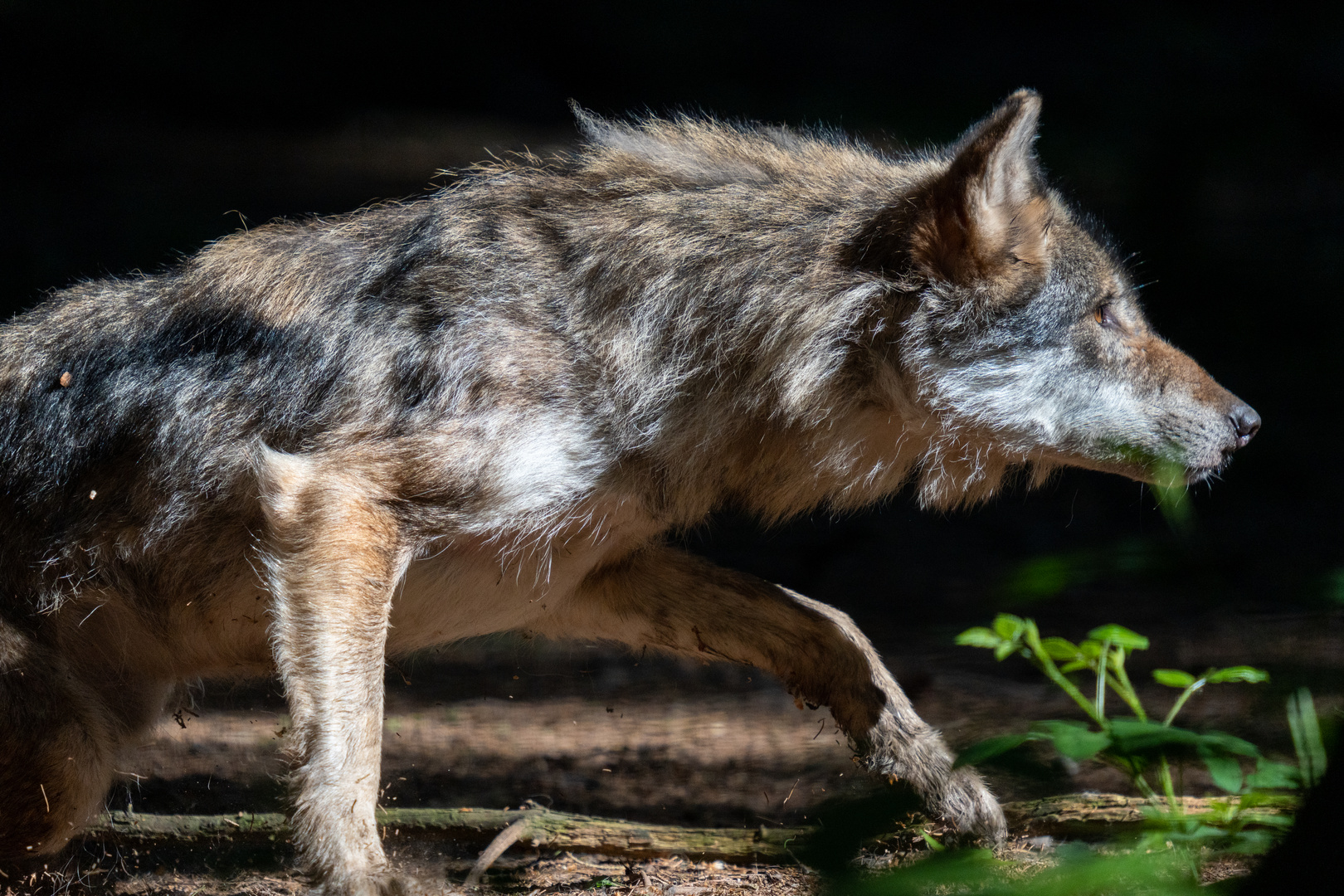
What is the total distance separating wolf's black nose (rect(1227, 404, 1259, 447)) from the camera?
340 centimetres

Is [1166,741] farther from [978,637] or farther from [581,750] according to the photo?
[581,750]

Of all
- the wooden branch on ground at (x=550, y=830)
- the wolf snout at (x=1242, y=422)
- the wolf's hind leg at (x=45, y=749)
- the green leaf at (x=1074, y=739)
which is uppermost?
the wolf snout at (x=1242, y=422)

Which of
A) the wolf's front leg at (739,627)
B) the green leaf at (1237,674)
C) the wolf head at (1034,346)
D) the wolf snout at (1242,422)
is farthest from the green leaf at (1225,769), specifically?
the wolf's front leg at (739,627)

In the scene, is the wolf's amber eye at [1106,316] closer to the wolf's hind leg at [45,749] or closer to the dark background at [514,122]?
the dark background at [514,122]

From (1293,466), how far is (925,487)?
118 cm

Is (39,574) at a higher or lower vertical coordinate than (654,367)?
lower

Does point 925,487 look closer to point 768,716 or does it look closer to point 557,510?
point 557,510

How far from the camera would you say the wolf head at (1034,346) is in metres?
3.16

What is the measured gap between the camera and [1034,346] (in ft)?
10.8

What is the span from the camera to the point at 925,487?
3.65 meters

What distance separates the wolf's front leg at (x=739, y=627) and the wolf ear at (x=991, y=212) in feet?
4.58

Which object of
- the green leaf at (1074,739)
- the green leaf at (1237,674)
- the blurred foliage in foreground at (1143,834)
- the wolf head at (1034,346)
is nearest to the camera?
the blurred foliage in foreground at (1143,834)

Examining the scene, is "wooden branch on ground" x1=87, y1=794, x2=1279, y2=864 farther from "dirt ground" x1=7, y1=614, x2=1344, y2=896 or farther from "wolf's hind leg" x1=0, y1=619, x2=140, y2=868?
"wolf's hind leg" x1=0, y1=619, x2=140, y2=868

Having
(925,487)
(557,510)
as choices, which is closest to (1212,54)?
(925,487)
